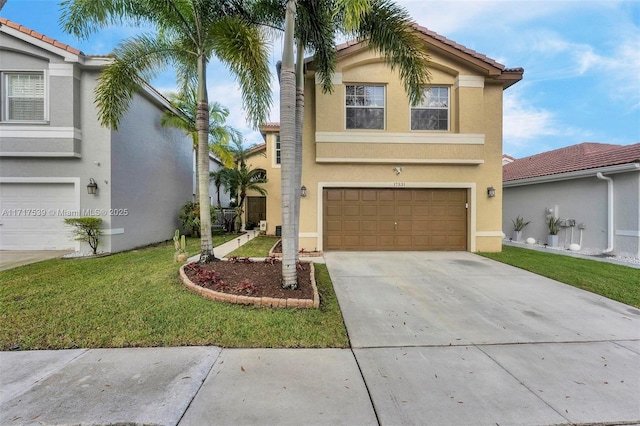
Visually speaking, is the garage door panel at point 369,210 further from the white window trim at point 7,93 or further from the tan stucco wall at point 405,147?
the white window trim at point 7,93

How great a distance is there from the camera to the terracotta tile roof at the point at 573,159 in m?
9.94

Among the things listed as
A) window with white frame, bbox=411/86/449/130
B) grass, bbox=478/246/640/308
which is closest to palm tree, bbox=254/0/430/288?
window with white frame, bbox=411/86/449/130

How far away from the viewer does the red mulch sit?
197 inches

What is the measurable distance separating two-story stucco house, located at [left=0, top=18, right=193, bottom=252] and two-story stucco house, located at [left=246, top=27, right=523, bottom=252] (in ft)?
21.1

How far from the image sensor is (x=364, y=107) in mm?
9852

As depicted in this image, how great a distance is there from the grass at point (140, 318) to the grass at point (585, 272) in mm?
5702

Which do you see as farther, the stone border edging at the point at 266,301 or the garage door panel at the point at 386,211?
the garage door panel at the point at 386,211

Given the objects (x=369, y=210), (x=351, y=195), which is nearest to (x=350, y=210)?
(x=351, y=195)

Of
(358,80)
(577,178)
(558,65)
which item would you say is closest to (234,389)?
(358,80)

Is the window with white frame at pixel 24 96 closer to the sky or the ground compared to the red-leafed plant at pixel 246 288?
closer to the sky

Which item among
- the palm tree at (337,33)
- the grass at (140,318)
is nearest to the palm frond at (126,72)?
the palm tree at (337,33)

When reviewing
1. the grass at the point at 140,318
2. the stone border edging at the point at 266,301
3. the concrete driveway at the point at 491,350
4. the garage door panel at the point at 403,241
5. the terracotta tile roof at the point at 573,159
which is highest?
the terracotta tile roof at the point at 573,159

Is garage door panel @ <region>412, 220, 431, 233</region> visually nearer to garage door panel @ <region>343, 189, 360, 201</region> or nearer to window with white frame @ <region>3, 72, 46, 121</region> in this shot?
garage door panel @ <region>343, 189, 360, 201</region>

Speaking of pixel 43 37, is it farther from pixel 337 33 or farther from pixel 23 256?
pixel 337 33
